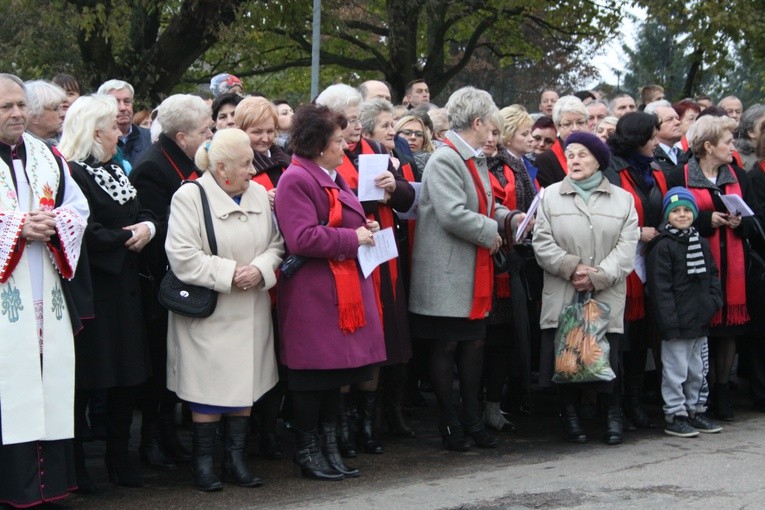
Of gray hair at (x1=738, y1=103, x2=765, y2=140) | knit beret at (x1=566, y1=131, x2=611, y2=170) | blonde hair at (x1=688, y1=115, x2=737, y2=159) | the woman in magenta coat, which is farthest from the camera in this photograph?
gray hair at (x1=738, y1=103, x2=765, y2=140)

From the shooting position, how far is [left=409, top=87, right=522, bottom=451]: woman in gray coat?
729 cm

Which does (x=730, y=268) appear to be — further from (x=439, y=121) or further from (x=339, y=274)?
(x=339, y=274)

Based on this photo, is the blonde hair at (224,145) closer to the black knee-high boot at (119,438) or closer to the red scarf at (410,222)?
the black knee-high boot at (119,438)

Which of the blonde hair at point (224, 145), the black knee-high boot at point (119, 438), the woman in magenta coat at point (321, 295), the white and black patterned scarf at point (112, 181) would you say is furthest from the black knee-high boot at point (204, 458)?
the blonde hair at point (224, 145)

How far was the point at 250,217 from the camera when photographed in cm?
656

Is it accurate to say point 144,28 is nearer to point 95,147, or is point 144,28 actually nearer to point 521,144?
point 521,144

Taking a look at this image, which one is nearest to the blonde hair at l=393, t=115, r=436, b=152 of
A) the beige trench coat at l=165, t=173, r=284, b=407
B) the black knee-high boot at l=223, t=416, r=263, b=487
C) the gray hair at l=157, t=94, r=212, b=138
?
the gray hair at l=157, t=94, r=212, b=138

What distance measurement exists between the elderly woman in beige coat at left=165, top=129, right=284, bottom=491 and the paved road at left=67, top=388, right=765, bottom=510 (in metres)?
0.33

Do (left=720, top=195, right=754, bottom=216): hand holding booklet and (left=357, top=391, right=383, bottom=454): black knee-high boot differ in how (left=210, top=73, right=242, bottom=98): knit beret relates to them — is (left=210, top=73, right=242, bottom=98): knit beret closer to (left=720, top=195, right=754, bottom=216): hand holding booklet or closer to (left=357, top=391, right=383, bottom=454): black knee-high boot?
(left=357, top=391, right=383, bottom=454): black knee-high boot

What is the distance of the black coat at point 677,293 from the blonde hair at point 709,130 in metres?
0.97

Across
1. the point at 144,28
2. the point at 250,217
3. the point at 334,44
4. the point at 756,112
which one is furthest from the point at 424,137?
the point at 334,44

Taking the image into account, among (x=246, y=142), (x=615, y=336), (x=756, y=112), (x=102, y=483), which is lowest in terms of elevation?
(x=102, y=483)

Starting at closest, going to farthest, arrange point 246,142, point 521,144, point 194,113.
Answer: point 246,142 < point 194,113 < point 521,144

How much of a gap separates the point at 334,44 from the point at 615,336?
2321cm
